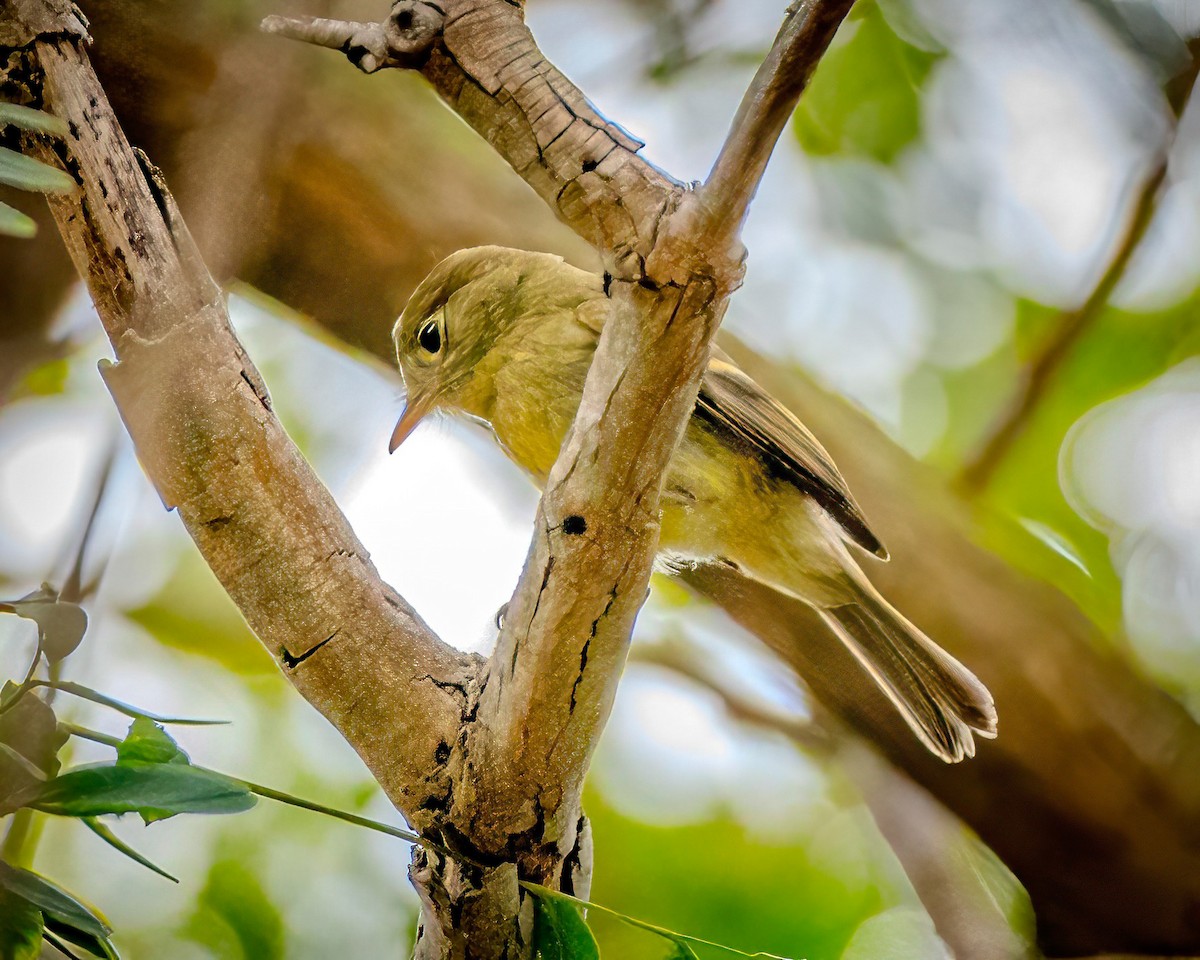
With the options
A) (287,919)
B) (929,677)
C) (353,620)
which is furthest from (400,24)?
(287,919)

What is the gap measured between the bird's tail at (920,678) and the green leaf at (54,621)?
0.86 metres

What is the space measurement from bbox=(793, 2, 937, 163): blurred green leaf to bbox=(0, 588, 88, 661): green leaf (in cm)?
120

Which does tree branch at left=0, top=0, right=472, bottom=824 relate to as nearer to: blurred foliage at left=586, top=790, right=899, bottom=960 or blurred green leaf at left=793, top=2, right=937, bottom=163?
blurred foliage at left=586, top=790, right=899, bottom=960

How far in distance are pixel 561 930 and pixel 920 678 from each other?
611mm

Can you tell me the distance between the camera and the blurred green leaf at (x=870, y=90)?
1471 millimetres

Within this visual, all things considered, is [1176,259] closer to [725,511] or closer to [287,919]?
[725,511]

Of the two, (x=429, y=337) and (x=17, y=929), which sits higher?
(x=429, y=337)

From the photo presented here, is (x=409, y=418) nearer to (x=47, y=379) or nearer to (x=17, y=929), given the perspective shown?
(x=47, y=379)

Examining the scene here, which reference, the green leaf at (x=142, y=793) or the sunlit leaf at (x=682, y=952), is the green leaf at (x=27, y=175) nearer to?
the green leaf at (x=142, y=793)

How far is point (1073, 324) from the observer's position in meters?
1.43

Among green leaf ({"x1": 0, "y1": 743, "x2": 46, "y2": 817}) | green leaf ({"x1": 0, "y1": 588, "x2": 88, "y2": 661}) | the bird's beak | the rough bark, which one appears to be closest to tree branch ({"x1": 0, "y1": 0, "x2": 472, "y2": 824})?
the rough bark

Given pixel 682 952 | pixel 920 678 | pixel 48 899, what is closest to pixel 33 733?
pixel 48 899

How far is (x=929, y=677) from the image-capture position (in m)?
1.16

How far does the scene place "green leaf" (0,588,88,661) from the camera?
2.21 feet
